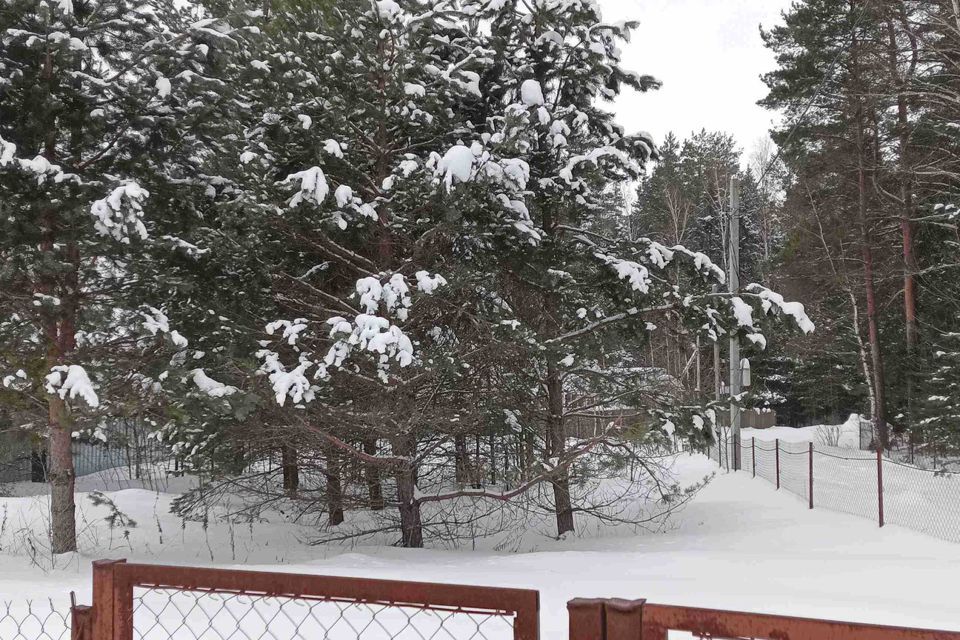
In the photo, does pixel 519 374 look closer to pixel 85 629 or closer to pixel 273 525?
pixel 273 525

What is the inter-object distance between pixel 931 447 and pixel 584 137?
1275 cm

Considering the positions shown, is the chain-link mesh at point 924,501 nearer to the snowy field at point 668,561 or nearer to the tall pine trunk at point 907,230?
the snowy field at point 668,561

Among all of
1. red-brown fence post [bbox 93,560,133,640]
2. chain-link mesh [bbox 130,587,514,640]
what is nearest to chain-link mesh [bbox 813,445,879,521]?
chain-link mesh [bbox 130,587,514,640]

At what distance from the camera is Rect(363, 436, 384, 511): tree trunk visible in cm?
925

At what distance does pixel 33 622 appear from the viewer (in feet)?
14.7

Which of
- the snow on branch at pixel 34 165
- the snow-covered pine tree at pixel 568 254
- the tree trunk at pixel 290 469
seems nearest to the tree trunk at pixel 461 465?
the snow-covered pine tree at pixel 568 254

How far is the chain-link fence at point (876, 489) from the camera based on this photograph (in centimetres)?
997

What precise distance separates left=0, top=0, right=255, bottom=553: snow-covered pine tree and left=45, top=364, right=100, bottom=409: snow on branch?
0.02 metres

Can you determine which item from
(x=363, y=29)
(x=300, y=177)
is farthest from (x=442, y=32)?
(x=300, y=177)

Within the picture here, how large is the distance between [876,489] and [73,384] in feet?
45.6

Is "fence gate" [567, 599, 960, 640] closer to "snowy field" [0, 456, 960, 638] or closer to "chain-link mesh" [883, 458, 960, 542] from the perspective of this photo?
"snowy field" [0, 456, 960, 638]

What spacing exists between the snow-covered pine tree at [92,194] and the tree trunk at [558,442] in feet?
16.0

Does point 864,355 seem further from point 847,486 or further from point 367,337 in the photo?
point 367,337

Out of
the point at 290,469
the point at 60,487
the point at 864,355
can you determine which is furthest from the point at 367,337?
the point at 864,355
